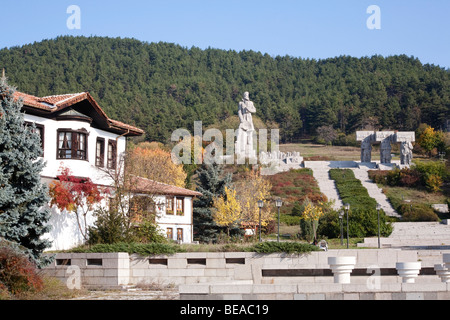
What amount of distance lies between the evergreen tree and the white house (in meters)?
11.0

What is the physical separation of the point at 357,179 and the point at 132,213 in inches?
1604

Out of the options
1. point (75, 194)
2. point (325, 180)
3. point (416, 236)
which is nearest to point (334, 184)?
point (325, 180)

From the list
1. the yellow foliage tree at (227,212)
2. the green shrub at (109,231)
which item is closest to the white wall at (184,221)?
the yellow foliage tree at (227,212)

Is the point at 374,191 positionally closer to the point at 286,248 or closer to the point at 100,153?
the point at 100,153

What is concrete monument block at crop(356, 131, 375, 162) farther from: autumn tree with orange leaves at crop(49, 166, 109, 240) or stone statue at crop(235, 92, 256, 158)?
autumn tree with orange leaves at crop(49, 166, 109, 240)

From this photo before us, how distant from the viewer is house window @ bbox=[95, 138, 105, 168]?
2770 centimetres

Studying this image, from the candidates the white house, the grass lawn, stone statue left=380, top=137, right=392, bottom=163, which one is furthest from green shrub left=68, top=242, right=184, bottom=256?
the grass lawn

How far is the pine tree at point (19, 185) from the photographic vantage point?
16328 mm

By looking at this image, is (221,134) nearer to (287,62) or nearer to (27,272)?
(27,272)

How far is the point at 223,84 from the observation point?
144m

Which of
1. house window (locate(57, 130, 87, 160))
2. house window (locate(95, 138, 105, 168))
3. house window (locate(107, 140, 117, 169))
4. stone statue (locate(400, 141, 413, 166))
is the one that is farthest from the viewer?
stone statue (locate(400, 141, 413, 166))

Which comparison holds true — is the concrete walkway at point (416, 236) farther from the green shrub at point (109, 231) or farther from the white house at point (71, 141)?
the green shrub at point (109, 231)

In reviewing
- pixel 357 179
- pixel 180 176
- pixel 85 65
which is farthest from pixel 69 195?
pixel 85 65

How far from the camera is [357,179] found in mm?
61219
